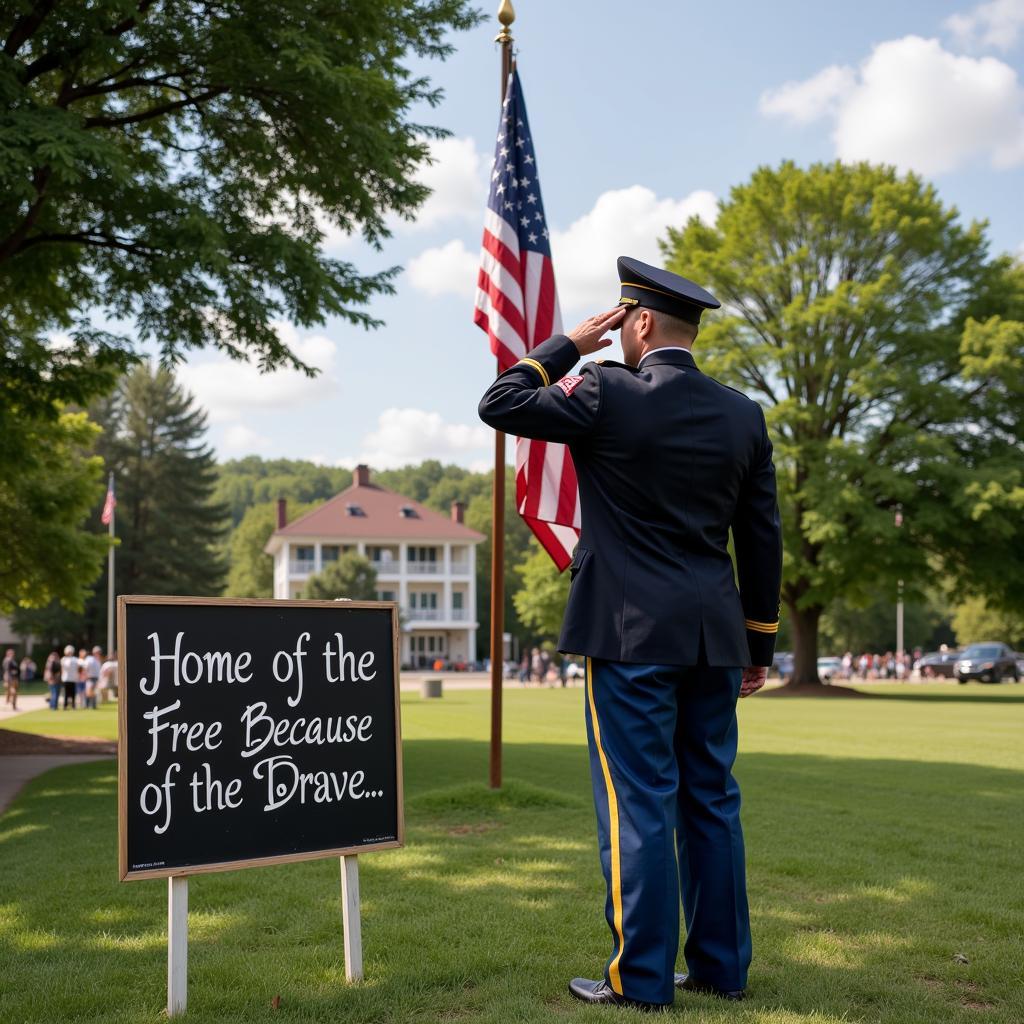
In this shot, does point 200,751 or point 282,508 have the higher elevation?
point 282,508

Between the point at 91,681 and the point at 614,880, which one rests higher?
the point at 614,880

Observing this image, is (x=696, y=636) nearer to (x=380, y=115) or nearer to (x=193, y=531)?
(x=380, y=115)

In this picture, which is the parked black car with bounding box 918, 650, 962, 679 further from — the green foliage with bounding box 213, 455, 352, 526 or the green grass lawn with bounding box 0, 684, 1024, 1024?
the green foliage with bounding box 213, 455, 352, 526

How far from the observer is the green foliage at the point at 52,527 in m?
16.7

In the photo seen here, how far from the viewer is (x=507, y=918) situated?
480 cm

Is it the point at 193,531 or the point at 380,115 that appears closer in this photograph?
the point at 380,115

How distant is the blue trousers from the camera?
137 inches

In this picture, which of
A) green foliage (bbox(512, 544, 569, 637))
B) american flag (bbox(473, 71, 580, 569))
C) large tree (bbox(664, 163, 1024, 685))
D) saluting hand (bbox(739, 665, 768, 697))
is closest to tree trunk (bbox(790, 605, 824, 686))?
large tree (bbox(664, 163, 1024, 685))

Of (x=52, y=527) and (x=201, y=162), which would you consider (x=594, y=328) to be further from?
(x=52, y=527)

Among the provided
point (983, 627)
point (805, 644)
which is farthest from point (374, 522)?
point (805, 644)

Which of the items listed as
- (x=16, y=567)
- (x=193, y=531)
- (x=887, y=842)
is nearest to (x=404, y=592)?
(x=193, y=531)

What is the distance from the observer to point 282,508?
82062 millimetres

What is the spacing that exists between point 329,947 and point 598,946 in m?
1.09

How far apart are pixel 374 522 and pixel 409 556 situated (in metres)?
3.81
